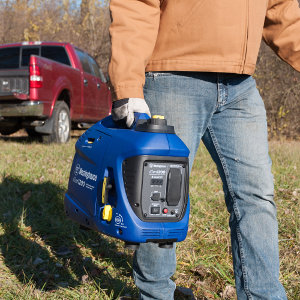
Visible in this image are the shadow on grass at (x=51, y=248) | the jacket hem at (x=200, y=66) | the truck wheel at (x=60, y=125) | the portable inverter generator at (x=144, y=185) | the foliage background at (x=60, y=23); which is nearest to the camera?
the portable inverter generator at (x=144, y=185)

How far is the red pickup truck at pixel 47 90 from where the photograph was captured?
27.1ft

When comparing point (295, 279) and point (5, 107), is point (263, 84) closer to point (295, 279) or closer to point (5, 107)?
point (5, 107)

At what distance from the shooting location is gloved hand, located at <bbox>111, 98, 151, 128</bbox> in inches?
78.2

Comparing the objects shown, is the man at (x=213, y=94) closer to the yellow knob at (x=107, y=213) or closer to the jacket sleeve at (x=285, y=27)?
the jacket sleeve at (x=285, y=27)

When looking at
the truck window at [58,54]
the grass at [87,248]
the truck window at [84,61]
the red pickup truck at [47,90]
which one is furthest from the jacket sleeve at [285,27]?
the truck window at [84,61]

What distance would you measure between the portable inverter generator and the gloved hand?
3 centimetres

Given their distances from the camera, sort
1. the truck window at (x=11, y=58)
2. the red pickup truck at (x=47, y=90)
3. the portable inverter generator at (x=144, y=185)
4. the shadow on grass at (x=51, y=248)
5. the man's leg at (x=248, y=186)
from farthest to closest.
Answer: the truck window at (x=11, y=58) → the red pickup truck at (x=47, y=90) → the shadow on grass at (x=51, y=248) → the man's leg at (x=248, y=186) → the portable inverter generator at (x=144, y=185)

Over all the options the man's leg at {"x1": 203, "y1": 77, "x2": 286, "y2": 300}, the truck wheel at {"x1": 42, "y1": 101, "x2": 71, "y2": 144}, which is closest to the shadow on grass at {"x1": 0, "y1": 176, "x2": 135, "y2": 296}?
the man's leg at {"x1": 203, "y1": 77, "x2": 286, "y2": 300}

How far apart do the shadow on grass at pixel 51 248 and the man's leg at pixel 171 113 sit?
2.71 ft

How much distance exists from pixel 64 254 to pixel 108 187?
6.71 ft

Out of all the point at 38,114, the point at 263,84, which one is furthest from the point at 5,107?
the point at 263,84

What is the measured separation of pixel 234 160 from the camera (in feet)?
7.55

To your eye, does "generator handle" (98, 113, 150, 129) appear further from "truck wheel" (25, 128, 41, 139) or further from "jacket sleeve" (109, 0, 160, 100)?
"truck wheel" (25, 128, 41, 139)

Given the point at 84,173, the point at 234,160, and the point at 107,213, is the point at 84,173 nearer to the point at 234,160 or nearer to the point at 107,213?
the point at 107,213
